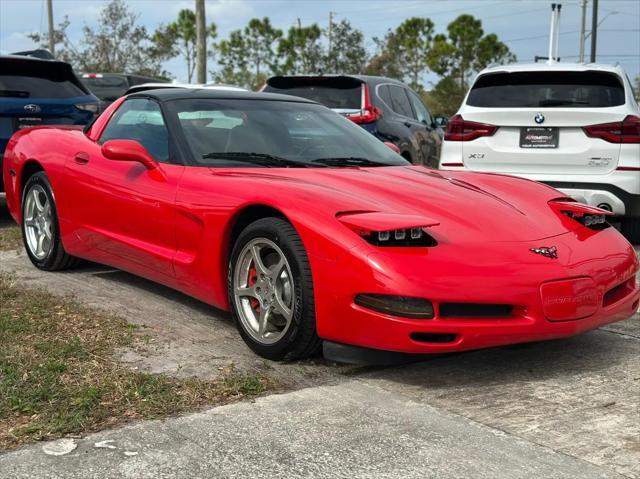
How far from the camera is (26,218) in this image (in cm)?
612

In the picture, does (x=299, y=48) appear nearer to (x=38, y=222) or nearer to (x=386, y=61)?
(x=386, y=61)

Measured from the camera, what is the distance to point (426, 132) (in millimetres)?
11234

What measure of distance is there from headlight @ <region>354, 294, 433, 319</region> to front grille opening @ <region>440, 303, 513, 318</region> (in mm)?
76

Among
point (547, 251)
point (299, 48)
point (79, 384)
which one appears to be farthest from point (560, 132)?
point (299, 48)

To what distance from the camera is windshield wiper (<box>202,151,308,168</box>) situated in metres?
4.50

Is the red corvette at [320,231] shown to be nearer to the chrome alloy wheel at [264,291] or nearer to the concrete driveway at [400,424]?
the chrome alloy wheel at [264,291]

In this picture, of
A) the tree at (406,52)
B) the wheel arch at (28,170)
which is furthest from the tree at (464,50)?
the wheel arch at (28,170)

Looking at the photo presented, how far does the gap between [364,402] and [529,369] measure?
36.6 inches

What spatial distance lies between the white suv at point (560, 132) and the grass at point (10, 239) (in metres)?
3.88

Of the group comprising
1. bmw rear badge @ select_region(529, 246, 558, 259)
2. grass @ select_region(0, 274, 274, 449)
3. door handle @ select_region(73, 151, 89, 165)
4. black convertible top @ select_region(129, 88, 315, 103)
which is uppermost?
black convertible top @ select_region(129, 88, 315, 103)

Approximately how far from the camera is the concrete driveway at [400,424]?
8.90ft

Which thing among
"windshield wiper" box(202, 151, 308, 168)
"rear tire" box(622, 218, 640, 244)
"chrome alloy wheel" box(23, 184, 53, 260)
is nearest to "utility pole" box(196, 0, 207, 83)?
"chrome alloy wheel" box(23, 184, 53, 260)

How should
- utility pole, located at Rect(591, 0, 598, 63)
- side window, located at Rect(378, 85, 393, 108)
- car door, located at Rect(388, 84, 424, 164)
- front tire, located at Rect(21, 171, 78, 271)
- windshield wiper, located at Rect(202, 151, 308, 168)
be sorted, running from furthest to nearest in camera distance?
1. utility pole, located at Rect(591, 0, 598, 63)
2. car door, located at Rect(388, 84, 424, 164)
3. side window, located at Rect(378, 85, 393, 108)
4. front tire, located at Rect(21, 171, 78, 271)
5. windshield wiper, located at Rect(202, 151, 308, 168)

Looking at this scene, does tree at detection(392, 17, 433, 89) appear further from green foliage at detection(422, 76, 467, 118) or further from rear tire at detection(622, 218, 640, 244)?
rear tire at detection(622, 218, 640, 244)
